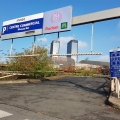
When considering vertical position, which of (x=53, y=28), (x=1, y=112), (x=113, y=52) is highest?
(x=53, y=28)

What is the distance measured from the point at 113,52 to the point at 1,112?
18.2 ft

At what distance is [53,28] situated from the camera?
14.2 meters

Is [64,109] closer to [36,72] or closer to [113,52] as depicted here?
[113,52]

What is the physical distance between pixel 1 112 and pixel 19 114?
0.64m

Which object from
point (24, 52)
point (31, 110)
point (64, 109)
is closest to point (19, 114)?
point (31, 110)

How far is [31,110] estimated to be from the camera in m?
6.00

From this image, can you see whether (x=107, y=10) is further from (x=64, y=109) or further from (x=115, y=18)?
(x=64, y=109)

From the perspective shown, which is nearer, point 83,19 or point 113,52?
point 113,52

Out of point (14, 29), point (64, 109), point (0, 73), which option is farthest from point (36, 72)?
point (64, 109)

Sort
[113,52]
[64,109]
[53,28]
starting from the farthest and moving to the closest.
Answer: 1. [53,28]
2. [113,52]
3. [64,109]

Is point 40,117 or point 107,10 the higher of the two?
point 107,10

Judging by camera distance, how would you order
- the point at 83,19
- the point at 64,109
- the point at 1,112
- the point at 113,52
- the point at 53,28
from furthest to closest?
the point at 53,28 → the point at 83,19 → the point at 113,52 → the point at 64,109 → the point at 1,112

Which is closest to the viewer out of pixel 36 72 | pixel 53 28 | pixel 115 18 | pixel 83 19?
pixel 115 18

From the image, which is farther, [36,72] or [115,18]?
[36,72]
